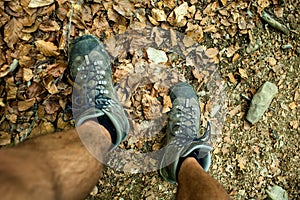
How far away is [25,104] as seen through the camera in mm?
1854

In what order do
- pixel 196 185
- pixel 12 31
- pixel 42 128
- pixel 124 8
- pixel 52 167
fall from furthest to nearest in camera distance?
pixel 124 8
pixel 42 128
pixel 12 31
pixel 196 185
pixel 52 167

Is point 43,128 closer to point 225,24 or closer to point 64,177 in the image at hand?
point 64,177

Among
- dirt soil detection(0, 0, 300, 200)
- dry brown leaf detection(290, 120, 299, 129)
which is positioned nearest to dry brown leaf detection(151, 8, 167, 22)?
dirt soil detection(0, 0, 300, 200)

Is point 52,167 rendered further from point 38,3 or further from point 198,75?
point 198,75

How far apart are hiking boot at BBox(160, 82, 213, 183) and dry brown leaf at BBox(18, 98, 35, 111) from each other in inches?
28.0

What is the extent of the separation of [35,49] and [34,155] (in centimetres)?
70

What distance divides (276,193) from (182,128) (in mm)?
744

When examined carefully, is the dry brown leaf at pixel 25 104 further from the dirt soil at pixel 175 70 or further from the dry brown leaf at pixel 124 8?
the dry brown leaf at pixel 124 8

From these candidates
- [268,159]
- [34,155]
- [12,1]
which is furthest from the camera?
[268,159]

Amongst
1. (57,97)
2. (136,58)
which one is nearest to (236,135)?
(136,58)

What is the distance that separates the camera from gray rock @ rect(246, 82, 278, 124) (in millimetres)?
2252

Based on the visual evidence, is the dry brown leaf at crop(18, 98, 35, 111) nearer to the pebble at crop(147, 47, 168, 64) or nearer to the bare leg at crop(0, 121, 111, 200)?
the bare leg at crop(0, 121, 111, 200)

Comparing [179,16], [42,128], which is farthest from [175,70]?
[42,128]

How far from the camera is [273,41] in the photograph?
2.30m
